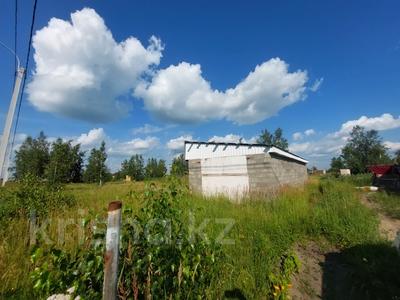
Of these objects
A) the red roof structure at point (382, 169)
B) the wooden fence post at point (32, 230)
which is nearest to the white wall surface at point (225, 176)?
the wooden fence post at point (32, 230)

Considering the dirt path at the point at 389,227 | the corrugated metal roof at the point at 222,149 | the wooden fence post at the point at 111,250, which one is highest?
the corrugated metal roof at the point at 222,149

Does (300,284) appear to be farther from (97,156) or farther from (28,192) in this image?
(97,156)

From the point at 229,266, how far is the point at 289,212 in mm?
3136

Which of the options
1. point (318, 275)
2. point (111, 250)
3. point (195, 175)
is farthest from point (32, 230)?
point (195, 175)

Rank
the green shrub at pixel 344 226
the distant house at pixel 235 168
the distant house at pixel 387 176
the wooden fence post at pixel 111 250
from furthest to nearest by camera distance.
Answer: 1. the distant house at pixel 387 176
2. the distant house at pixel 235 168
3. the green shrub at pixel 344 226
4. the wooden fence post at pixel 111 250

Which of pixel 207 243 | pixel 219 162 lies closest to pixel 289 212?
pixel 207 243

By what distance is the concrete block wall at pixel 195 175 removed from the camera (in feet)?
41.8

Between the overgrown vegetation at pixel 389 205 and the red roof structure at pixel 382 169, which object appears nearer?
the overgrown vegetation at pixel 389 205

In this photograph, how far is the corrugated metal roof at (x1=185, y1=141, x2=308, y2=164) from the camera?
10.9m

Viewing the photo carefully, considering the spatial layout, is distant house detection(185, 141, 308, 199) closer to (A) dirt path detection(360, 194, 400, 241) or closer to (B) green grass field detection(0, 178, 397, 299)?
(B) green grass field detection(0, 178, 397, 299)

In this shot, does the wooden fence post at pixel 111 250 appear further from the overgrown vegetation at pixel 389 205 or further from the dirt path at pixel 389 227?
the overgrown vegetation at pixel 389 205

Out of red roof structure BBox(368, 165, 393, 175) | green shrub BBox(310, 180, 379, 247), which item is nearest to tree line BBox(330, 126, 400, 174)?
red roof structure BBox(368, 165, 393, 175)

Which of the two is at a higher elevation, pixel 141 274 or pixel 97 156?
pixel 97 156

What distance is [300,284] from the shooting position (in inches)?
146
